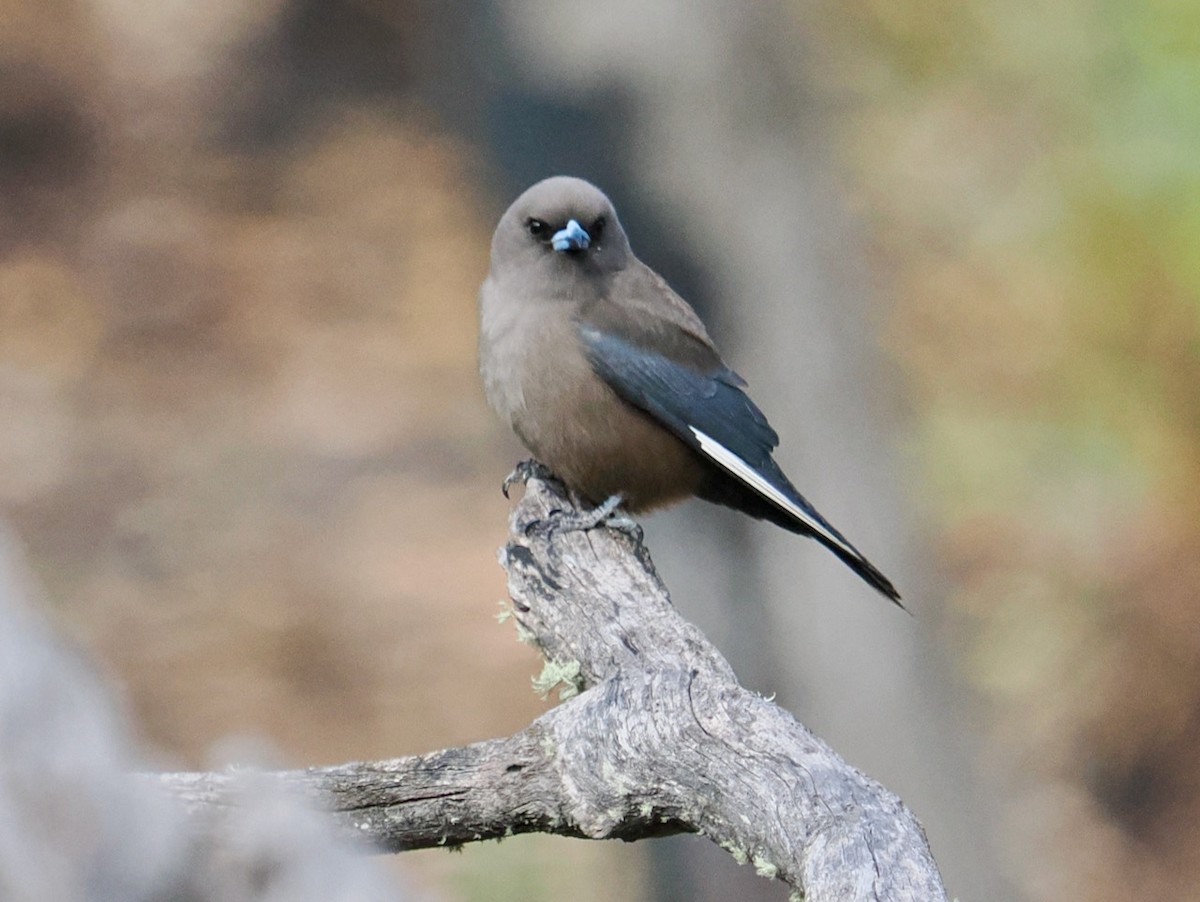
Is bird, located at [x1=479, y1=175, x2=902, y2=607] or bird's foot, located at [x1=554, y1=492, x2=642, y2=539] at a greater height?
bird, located at [x1=479, y1=175, x2=902, y2=607]

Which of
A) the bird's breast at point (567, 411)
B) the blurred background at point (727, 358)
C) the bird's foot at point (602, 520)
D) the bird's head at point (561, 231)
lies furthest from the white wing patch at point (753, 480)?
the blurred background at point (727, 358)

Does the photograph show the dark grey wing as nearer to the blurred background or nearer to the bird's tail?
the bird's tail

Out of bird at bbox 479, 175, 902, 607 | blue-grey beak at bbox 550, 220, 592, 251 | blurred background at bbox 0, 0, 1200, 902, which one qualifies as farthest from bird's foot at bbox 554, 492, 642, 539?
blurred background at bbox 0, 0, 1200, 902

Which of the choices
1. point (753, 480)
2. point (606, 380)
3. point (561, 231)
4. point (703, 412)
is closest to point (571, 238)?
point (561, 231)

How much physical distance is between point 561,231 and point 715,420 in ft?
2.38

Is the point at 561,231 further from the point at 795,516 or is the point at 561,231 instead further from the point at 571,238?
the point at 795,516

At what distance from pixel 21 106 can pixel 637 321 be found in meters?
10.5

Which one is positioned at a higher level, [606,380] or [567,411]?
[606,380]

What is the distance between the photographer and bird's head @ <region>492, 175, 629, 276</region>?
4910 millimetres

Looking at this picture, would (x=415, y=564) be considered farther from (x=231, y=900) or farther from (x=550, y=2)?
(x=231, y=900)

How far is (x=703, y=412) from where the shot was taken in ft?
16.5

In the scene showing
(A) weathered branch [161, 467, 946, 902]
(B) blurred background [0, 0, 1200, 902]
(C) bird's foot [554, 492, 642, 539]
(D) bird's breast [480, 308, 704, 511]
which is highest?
(B) blurred background [0, 0, 1200, 902]

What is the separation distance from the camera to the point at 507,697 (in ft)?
29.9

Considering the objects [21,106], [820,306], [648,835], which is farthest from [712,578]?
[21,106]
